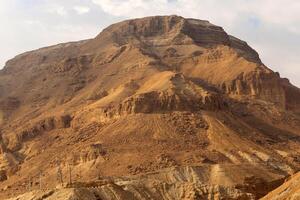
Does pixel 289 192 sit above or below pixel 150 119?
below

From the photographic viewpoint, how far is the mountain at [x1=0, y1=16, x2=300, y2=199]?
90.6 meters

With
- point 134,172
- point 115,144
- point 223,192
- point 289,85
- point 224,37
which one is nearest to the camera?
point 223,192

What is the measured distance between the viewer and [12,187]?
327ft

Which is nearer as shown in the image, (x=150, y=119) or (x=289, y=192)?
(x=289, y=192)

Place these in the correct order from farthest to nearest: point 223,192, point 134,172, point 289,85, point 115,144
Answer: point 289,85 → point 115,144 → point 134,172 → point 223,192

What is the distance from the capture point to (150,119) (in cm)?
10988

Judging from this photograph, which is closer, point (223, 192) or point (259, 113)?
point (223, 192)

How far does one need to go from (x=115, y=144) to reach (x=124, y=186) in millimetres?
37723

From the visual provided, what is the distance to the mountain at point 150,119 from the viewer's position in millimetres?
90562

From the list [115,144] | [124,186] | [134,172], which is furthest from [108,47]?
[124,186]

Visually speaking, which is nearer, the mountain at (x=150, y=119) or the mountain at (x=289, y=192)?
the mountain at (x=289, y=192)

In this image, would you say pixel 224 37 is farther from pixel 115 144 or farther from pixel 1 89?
pixel 115 144

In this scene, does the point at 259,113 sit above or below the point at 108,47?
below

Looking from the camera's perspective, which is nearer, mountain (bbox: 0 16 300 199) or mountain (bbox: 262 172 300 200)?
mountain (bbox: 262 172 300 200)
